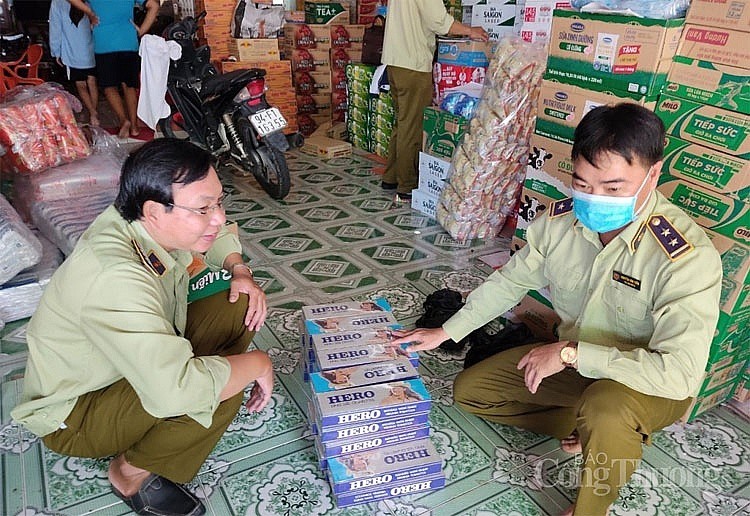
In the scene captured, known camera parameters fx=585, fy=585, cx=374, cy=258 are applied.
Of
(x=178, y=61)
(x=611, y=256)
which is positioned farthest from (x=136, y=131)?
(x=611, y=256)

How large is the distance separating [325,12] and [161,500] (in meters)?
4.83

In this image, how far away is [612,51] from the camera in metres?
1.92

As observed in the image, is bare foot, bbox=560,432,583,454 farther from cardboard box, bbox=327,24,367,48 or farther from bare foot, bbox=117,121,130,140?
bare foot, bbox=117,121,130,140

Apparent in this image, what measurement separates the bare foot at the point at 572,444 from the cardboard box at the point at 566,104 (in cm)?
107

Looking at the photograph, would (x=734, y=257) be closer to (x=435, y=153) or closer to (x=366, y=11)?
(x=435, y=153)

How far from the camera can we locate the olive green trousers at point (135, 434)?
140 centimetres

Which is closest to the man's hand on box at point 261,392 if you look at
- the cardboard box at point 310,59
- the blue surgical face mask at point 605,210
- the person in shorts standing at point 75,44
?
the blue surgical face mask at point 605,210

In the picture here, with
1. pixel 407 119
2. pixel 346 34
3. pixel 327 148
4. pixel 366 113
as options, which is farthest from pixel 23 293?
pixel 346 34

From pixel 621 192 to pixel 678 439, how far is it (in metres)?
0.93

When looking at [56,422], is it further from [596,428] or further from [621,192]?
[621,192]

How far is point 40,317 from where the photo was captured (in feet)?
4.43

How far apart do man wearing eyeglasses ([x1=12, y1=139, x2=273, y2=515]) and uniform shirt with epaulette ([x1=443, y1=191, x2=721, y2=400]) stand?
758 mm

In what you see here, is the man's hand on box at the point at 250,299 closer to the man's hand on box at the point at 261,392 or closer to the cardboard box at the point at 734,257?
the man's hand on box at the point at 261,392

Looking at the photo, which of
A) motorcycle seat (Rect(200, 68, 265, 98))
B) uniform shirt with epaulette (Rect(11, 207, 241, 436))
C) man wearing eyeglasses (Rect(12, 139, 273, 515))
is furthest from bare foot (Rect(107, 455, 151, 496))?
motorcycle seat (Rect(200, 68, 265, 98))
